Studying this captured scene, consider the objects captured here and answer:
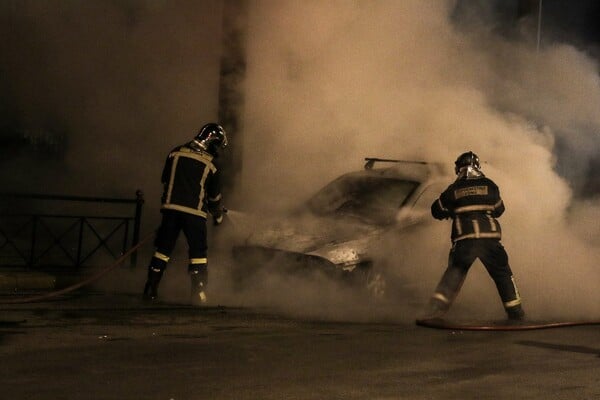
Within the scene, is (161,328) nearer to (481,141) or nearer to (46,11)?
(481,141)

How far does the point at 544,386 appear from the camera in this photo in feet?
18.6

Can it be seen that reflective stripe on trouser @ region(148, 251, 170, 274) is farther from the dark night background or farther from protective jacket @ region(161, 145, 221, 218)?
the dark night background

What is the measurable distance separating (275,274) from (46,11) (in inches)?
168

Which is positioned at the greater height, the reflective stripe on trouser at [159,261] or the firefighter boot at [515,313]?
the reflective stripe on trouser at [159,261]

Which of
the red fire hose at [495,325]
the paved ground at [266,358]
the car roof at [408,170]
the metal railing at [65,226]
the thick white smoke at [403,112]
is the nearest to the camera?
the paved ground at [266,358]

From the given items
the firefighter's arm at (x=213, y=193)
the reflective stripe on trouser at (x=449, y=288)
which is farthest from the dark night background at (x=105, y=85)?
the reflective stripe on trouser at (x=449, y=288)

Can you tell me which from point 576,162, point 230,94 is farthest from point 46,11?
point 576,162

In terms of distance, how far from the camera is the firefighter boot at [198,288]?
8.77m

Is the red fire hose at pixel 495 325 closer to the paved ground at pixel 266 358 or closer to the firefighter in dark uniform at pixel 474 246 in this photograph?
the paved ground at pixel 266 358

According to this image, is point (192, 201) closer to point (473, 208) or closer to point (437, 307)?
point (437, 307)

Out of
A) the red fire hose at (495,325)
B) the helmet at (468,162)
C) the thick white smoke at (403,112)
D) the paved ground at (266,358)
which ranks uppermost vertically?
the thick white smoke at (403,112)

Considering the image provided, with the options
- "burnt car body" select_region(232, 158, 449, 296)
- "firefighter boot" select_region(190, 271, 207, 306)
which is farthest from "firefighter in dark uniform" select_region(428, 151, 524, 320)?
"firefighter boot" select_region(190, 271, 207, 306)

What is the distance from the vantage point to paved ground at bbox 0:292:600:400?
5.36 m

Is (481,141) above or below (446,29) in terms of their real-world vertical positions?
below
